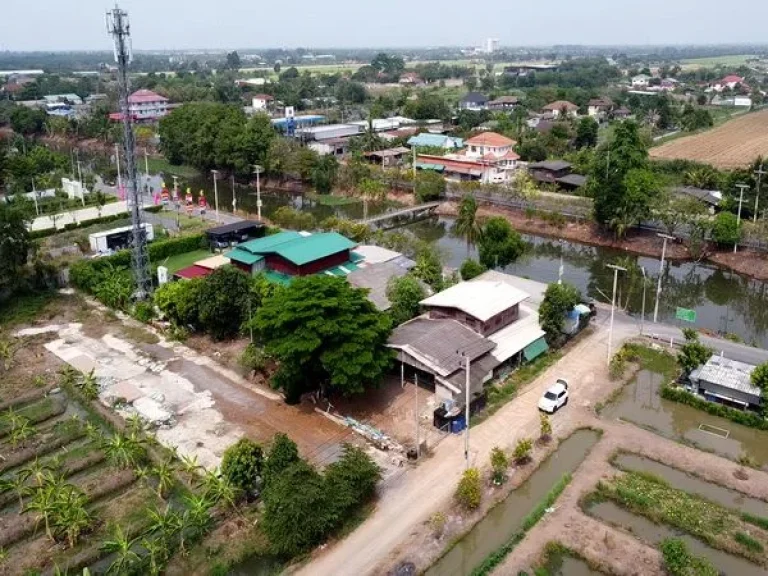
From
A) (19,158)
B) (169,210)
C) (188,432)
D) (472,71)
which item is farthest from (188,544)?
(472,71)

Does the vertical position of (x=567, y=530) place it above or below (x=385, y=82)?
below

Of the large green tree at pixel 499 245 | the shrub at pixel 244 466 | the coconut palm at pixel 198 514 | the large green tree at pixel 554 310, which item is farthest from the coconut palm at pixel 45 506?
the large green tree at pixel 499 245

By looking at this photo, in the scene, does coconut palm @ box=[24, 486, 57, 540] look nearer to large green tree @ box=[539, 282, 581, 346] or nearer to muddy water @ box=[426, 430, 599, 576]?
muddy water @ box=[426, 430, 599, 576]

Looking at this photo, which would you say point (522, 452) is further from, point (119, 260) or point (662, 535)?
point (119, 260)

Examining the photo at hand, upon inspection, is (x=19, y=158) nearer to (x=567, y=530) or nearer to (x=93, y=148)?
(x=93, y=148)

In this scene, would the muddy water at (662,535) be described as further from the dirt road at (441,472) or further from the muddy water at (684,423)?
the muddy water at (684,423)

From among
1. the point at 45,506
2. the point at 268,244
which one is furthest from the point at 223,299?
the point at 45,506
